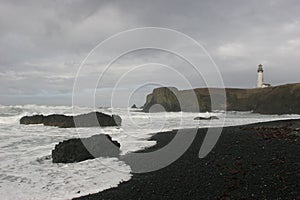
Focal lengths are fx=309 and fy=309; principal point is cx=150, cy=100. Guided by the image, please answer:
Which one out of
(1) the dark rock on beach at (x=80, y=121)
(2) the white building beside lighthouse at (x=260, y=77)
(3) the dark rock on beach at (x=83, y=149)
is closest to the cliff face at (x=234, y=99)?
(2) the white building beside lighthouse at (x=260, y=77)

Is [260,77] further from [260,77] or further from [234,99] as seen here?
[234,99]

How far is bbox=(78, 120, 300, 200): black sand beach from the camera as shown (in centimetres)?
709

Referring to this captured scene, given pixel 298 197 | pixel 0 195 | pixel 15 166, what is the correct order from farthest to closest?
pixel 15 166, pixel 0 195, pixel 298 197

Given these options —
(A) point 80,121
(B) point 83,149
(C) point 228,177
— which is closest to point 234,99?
(A) point 80,121

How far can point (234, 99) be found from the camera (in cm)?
6234

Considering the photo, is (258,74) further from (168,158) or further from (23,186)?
(23,186)

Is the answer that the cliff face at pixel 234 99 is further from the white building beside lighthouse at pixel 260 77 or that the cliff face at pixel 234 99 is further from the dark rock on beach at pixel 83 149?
the dark rock on beach at pixel 83 149

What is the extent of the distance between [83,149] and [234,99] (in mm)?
52753

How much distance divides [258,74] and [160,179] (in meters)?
66.1

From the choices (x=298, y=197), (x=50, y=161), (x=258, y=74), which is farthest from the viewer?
(x=258, y=74)

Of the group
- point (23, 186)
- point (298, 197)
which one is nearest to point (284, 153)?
point (298, 197)

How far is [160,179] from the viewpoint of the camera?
29.8 ft

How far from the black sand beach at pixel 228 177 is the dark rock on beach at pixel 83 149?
152 inches

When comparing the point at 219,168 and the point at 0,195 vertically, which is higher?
the point at 219,168
